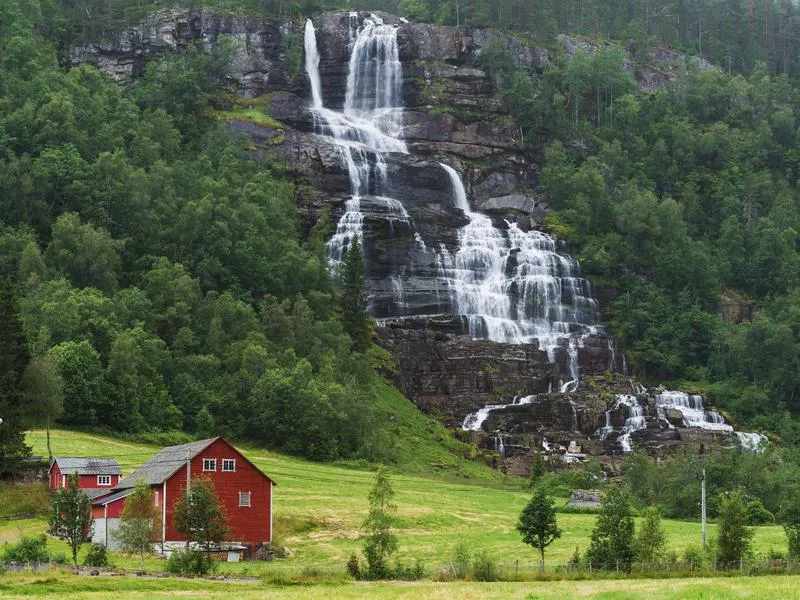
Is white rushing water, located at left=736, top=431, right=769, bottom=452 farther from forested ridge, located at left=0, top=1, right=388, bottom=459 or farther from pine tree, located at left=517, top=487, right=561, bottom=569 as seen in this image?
pine tree, located at left=517, top=487, right=561, bottom=569

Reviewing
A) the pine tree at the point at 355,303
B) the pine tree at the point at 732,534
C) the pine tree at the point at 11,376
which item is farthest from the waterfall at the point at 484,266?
the pine tree at the point at 732,534

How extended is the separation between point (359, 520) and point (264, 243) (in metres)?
62.6

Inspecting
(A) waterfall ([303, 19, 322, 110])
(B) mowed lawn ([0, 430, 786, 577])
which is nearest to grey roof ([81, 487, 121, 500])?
(B) mowed lawn ([0, 430, 786, 577])

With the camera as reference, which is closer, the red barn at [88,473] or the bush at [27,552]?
the bush at [27,552]

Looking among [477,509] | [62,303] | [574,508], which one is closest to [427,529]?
[477,509]

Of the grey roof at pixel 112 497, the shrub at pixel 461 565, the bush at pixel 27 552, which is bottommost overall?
the shrub at pixel 461 565

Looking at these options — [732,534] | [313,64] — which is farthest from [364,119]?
[732,534]

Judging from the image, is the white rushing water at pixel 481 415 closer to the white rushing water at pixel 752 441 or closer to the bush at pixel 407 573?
the white rushing water at pixel 752 441

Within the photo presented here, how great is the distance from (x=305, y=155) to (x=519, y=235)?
26953 mm

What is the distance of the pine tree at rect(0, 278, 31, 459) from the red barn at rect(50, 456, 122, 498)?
3.85 meters

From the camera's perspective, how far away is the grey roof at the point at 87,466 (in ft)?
271

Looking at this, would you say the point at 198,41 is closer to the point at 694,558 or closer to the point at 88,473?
the point at 88,473

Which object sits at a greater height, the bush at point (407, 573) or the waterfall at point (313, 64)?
the waterfall at point (313, 64)

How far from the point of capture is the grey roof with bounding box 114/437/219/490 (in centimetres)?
7775
